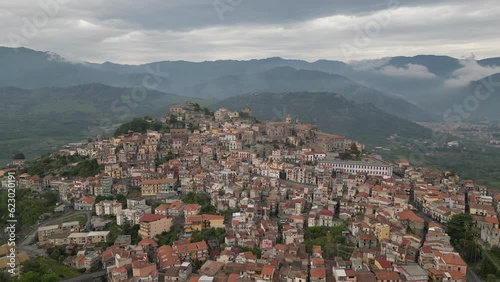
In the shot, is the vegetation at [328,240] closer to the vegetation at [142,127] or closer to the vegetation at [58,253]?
the vegetation at [58,253]

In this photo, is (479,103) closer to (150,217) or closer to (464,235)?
Answer: (464,235)

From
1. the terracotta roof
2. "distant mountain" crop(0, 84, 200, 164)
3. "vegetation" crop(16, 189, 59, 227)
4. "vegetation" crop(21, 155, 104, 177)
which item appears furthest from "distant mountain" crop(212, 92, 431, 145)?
the terracotta roof

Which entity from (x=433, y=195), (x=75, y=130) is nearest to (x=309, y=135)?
(x=433, y=195)

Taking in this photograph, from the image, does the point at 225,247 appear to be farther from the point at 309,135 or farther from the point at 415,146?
the point at 415,146

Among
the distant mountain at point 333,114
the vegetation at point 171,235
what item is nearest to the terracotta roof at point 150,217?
the vegetation at point 171,235

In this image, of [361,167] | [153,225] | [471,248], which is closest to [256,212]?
[153,225]
